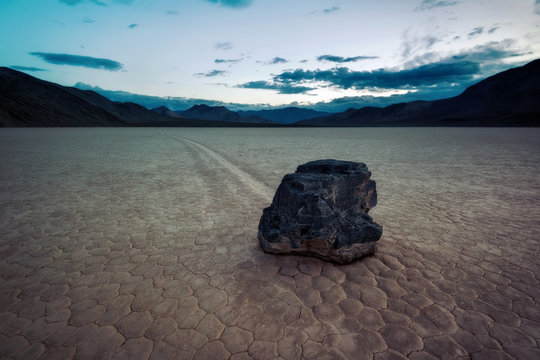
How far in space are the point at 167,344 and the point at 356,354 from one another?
57.3 inches

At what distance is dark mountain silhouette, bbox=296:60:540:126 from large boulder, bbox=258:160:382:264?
3478 inches

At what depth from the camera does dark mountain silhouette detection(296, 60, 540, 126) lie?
257 feet

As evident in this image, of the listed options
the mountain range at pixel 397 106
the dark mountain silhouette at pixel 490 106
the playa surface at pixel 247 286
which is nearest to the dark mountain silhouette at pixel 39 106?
the mountain range at pixel 397 106

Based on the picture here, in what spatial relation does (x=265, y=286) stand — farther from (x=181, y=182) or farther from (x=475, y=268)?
(x=181, y=182)

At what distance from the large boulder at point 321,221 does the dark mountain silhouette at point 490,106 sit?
290 feet

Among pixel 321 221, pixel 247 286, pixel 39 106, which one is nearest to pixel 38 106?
pixel 39 106

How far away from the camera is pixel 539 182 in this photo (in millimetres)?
7594

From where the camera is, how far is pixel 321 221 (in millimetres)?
3211

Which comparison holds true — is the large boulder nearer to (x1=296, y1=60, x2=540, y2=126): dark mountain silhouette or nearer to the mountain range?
the mountain range

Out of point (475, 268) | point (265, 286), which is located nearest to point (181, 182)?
point (265, 286)

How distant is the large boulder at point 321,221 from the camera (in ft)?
10.7

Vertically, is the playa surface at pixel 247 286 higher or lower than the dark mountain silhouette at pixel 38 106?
lower

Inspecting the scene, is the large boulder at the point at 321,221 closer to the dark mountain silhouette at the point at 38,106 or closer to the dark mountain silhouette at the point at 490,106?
the dark mountain silhouette at the point at 38,106

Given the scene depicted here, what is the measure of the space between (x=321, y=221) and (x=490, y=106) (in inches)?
4839
